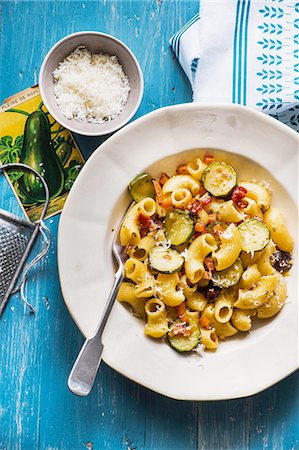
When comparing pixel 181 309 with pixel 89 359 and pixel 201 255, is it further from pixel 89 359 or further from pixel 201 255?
pixel 89 359

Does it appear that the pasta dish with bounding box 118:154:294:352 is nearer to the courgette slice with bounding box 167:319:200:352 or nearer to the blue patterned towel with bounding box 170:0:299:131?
the courgette slice with bounding box 167:319:200:352

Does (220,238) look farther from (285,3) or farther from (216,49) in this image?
(285,3)

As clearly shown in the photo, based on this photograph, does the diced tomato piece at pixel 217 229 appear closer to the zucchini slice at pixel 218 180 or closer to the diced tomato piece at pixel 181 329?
the zucchini slice at pixel 218 180

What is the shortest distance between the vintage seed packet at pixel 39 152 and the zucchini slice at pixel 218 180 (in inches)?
16.9

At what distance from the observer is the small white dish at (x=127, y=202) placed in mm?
1821

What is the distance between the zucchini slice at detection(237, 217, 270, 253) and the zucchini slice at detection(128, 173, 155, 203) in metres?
0.28

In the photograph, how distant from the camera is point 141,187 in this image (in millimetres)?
1851

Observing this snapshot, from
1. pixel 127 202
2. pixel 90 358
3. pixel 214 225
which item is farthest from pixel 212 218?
pixel 90 358

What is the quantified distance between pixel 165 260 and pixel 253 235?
255mm

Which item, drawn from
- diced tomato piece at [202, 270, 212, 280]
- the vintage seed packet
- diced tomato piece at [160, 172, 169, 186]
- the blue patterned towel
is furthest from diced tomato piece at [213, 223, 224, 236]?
the vintage seed packet

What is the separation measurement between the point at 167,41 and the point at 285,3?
1.25ft

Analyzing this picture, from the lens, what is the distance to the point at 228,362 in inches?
73.3

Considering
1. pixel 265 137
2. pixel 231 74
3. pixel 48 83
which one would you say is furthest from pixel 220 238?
pixel 48 83

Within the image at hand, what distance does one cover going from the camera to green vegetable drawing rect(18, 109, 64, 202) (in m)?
2.02
